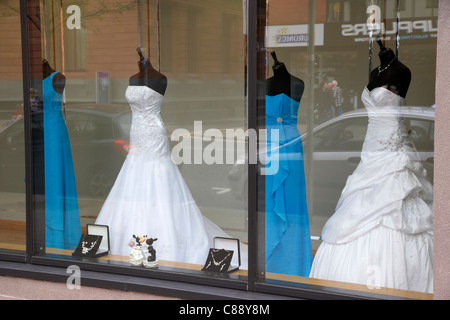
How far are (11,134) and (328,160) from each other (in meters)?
2.48

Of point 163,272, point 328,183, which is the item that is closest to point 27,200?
point 163,272

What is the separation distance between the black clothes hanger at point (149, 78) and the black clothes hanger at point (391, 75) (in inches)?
58.1

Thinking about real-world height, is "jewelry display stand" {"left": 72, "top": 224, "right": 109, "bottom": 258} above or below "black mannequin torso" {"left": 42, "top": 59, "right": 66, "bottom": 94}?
below

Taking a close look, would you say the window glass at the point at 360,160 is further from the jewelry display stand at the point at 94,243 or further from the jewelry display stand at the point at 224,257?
the jewelry display stand at the point at 94,243

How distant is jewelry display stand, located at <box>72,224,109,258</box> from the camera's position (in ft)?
13.1

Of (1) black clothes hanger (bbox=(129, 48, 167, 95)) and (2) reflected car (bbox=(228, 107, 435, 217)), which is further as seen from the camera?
(1) black clothes hanger (bbox=(129, 48, 167, 95))

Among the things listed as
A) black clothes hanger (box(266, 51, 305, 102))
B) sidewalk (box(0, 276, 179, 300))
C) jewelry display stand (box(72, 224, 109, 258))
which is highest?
black clothes hanger (box(266, 51, 305, 102))

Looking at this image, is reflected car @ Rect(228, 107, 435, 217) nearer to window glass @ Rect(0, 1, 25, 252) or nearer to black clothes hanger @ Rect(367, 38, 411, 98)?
black clothes hanger @ Rect(367, 38, 411, 98)

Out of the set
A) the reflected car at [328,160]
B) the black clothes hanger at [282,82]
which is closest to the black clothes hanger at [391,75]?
the reflected car at [328,160]

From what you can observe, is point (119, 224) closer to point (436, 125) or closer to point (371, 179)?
point (371, 179)

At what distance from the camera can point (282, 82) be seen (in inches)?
146

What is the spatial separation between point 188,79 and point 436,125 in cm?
222

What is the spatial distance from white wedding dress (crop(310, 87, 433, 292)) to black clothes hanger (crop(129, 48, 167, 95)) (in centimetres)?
145

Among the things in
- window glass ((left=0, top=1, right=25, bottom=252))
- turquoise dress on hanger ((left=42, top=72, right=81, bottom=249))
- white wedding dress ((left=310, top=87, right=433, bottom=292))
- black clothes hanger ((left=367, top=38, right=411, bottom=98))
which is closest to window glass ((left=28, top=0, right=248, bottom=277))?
turquoise dress on hanger ((left=42, top=72, right=81, bottom=249))
